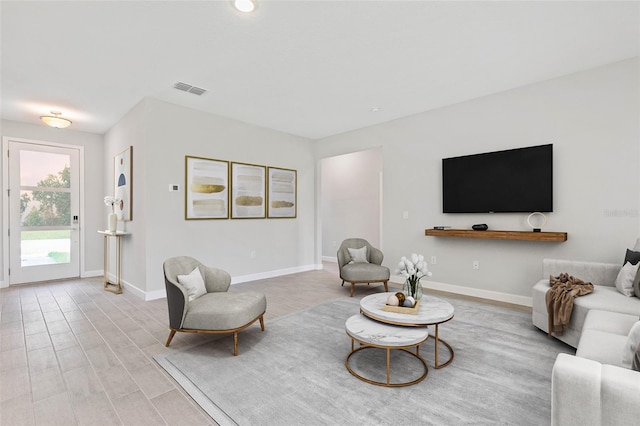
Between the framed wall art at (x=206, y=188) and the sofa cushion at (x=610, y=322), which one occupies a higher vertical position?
the framed wall art at (x=206, y=188)

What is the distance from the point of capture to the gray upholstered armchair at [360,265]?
448 centimetres

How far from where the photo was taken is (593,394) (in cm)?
116

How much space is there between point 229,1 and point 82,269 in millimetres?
5769

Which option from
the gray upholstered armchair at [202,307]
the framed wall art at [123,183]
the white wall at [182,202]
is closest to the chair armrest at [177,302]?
the gray upholstered armchair at [202,307]

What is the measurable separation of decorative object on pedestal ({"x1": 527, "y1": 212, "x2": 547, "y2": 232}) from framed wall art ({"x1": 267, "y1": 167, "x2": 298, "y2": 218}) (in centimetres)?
394

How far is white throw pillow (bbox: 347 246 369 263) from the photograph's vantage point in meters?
4.99

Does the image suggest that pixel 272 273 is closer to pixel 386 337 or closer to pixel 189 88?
pixel 189 88

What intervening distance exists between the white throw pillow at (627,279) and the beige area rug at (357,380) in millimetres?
738

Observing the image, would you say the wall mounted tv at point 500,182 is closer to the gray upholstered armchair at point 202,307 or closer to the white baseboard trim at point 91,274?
the gray upholstered armchair at point 202,307

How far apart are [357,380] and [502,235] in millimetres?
2826

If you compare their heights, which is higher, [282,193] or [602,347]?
[282,193]

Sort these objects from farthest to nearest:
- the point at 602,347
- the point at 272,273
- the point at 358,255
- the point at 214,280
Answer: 1. the point at 272,273
2. the point at 358,255
3. the point at 214,280
4. the point at 602,347

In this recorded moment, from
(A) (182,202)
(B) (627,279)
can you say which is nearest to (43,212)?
(A) (182,202)

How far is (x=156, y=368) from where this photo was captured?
2.36m
